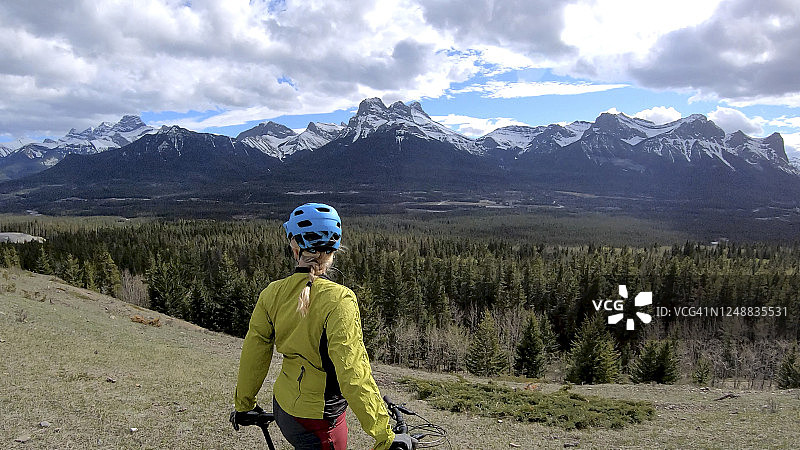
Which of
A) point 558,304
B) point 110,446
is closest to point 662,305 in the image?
point 558,304

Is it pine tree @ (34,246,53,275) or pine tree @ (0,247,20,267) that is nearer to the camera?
pine tree @ (0,247,20,267)

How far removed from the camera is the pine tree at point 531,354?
3931 centimetres

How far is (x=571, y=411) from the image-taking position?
14031 millimetres

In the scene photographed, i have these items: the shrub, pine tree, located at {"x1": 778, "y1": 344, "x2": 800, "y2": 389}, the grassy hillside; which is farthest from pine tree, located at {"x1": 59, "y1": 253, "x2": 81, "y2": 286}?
pine tree, located at {"x1": 778, "y1": 344, "x2": 800, "y2": 389}

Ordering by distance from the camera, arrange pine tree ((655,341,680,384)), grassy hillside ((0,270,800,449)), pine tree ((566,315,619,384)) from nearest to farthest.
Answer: grassy hillside ((0,270,800,449)) → pine tree ((655,341,680,384)) → pine tree ((566,315,619,384))

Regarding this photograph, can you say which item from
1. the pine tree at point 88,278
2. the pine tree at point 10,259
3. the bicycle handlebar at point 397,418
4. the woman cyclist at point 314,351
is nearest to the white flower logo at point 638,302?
the bicycle handlebar at point 397,418

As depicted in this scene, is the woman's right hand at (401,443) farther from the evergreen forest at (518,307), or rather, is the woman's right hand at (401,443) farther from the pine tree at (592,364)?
the evergreen forest at (518,307)

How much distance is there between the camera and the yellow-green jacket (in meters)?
3.31

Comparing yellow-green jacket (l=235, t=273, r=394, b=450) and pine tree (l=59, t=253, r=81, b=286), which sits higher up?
yellow-green jacket (l=235, t=273, r=394, b=450)

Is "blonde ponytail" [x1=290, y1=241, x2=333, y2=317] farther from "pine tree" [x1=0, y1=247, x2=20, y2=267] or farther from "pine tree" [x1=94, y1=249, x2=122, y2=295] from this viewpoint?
"pine tree" [x1=0, y1=247, x2=20, y2=267]

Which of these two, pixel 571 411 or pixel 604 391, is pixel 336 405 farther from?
pixel 604 391

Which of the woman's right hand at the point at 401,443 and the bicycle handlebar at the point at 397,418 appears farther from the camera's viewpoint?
the bicycle handlebar at the point at 397,418

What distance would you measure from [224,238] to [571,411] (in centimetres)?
9534

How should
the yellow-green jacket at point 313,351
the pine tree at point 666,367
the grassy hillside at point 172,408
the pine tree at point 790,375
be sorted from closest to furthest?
the yellow-green jacket at point 313,351 → the grassy hillside at point 172,408 → the pine tree at point 790,375 → the pine tree at point 666,367
